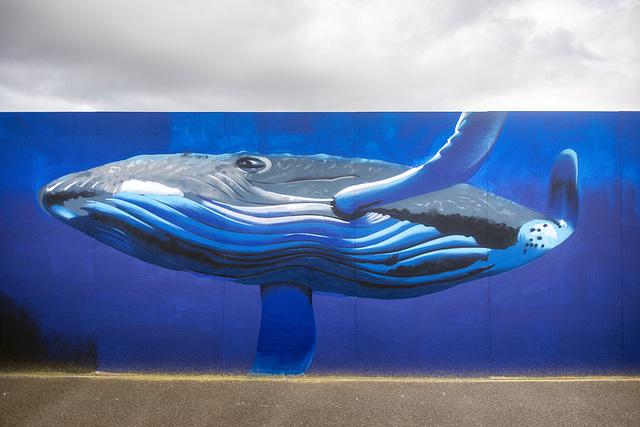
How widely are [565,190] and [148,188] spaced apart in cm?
489

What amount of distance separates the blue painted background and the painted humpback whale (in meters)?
0.15

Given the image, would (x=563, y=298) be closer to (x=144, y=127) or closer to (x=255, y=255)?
(x=255, y=255)

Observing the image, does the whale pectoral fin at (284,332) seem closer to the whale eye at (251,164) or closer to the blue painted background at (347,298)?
the blue painted background at (347,298)

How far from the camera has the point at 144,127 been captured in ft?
15.0

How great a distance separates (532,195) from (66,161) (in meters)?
5.50

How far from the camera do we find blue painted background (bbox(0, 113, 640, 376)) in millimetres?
4473

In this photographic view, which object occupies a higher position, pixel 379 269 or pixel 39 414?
pixel 379 269

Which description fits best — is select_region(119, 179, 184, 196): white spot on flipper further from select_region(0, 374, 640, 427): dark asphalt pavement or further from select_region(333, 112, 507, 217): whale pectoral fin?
select_region(0, 374, 640, 427): dark asphalt pavement

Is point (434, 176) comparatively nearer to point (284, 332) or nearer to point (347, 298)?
point (347, 298)

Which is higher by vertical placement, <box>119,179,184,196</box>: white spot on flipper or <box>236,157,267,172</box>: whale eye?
<box>236,157,267,172</box>: whale eye

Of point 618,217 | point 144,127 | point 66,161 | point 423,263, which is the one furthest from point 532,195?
point 66,161

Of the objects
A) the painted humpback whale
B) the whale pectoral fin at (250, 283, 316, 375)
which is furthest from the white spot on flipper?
the whale pectoral fin at (250, 283, 316, 375)

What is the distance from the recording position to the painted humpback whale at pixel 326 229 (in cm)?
445

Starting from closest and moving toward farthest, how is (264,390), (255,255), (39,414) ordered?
(39,414), (264,390), (255,255)
